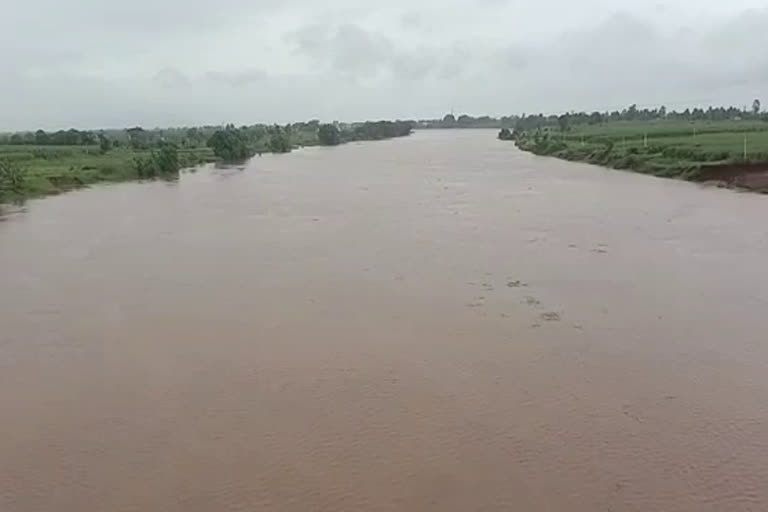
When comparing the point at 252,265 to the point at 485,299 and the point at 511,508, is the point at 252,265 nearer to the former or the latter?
the point at 485,299

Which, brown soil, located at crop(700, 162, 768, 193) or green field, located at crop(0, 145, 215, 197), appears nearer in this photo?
brown soil, located at crop(700, 162, 768, 193)

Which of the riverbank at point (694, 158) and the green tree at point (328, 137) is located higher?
the green tree at point (328, 137)

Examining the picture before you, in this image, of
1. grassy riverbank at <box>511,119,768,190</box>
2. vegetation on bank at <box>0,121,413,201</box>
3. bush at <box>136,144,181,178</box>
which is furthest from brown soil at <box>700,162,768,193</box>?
bush at <box>136,144,181,178</box>

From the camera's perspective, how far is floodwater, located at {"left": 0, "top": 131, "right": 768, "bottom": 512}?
13.0 ft

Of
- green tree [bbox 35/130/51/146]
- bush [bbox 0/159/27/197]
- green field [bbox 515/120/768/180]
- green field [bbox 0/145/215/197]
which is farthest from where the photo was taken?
green tree [bbox 35/130/51/146]

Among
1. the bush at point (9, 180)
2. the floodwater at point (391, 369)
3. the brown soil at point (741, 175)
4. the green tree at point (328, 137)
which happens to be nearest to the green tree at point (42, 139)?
the green tree at point (328, 137)

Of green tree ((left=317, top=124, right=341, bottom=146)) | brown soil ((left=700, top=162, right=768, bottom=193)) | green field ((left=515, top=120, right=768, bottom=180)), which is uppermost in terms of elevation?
green tree ((left=317, top=124, right=341, bottom=146))

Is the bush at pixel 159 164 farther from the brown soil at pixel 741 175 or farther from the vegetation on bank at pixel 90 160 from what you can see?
the brown soil at pixel 741 175

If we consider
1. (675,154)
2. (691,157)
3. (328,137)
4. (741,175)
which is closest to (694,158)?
(691,157)

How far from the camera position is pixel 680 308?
702 cm

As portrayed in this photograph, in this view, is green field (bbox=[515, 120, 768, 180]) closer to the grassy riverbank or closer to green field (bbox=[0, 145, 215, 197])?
the grassy riverbank

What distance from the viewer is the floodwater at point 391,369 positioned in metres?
3.96

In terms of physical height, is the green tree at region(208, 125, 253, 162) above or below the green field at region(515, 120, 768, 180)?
above

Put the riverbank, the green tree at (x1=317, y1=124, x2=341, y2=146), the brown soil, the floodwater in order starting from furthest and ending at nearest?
the green tree at (x1=317, y1=124, x2=341, y2=146)
the riverbank
the brown soil
the floodwater
